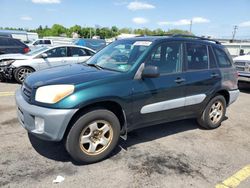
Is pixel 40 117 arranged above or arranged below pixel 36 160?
above

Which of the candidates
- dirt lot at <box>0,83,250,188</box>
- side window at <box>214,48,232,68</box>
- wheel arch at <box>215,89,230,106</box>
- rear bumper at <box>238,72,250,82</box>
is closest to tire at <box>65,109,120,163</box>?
dirt lot at <box>0,83,250,188</box>

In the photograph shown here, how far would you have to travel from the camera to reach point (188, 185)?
322 cm

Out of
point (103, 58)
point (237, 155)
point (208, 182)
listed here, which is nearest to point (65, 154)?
point (103, 58)

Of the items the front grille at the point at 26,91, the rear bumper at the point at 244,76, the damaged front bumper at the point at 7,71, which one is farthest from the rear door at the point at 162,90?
the damaged front bumper at the point at 7,71

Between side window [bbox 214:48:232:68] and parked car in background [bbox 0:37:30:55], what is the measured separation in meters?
9.72

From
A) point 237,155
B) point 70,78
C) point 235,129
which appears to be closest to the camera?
point 70,78

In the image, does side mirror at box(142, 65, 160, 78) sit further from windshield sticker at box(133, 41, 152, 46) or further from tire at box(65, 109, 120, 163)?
tire at box(65, 109, 120, 163)

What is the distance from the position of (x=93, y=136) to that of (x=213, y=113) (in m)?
2.81

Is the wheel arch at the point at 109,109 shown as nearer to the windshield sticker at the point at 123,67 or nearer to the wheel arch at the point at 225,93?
the windshield sticker at the point at 123,67

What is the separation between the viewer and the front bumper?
3.17 meters

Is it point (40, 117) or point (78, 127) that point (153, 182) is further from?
point (40, 117)

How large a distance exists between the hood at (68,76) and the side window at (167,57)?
2.48 ft

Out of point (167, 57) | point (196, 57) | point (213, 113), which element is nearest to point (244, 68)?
point (213, 113)

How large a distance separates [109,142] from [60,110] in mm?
930
